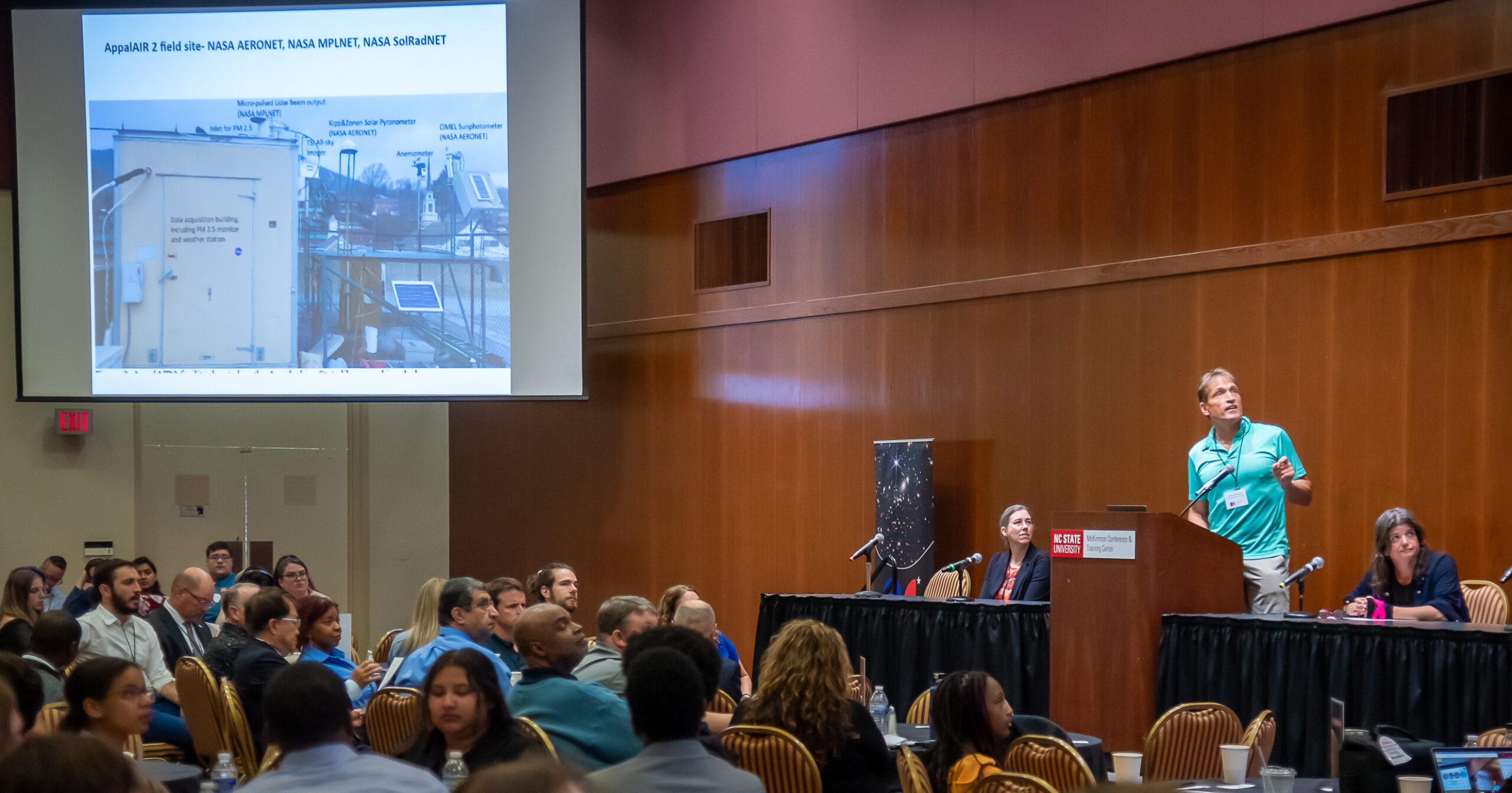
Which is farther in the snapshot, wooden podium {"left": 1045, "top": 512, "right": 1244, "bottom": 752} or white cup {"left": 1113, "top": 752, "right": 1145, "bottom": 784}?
wooden podium {"left": 1045, "top": 512, "right": 1244, "bottom": 752}

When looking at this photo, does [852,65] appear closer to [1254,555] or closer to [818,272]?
[818,272]

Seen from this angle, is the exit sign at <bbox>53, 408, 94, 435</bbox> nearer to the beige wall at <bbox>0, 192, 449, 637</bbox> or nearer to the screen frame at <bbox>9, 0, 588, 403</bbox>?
the beige wall at <bbox>0, 192, 449, 637</bbox>

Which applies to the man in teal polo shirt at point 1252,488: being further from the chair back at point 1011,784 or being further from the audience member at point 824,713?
the chair back at point 1011,784

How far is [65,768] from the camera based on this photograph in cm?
167

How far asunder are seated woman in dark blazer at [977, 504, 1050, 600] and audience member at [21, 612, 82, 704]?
169 inches

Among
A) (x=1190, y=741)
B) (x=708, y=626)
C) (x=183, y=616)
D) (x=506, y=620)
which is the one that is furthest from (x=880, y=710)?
(x=183, y=616)

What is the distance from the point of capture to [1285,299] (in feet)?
23.5

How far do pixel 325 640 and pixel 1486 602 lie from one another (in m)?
5.16

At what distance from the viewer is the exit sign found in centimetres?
1159

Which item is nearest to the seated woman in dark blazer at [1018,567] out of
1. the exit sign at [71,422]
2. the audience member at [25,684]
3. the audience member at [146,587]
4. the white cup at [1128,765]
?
the white cup at [1128,765]

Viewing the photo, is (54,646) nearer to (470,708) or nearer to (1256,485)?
(470,708)

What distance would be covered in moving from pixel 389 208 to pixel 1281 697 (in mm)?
7089

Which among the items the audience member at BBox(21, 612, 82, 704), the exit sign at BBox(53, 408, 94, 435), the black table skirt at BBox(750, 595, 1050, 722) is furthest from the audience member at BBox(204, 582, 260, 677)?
the exit sign at BBox(53, 408, 94, 435)

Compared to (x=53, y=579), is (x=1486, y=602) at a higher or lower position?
higher
